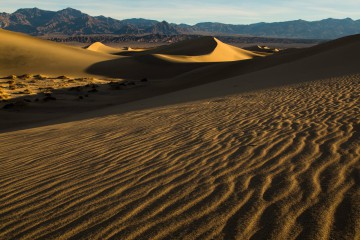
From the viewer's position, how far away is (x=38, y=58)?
3803 cm

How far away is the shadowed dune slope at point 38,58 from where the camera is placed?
33750 millimetres

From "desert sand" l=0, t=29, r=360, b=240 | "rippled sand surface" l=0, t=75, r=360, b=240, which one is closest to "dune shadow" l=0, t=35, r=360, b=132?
"desert sand" l=0, t=29, r=360, b=240

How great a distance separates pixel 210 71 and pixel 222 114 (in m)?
20.9

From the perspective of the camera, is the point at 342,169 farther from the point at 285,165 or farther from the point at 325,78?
the point at 325,78

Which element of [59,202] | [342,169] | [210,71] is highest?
[342,169]

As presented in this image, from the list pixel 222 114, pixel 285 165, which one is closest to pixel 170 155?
pixel 285 165

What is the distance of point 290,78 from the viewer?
1606 centimetres

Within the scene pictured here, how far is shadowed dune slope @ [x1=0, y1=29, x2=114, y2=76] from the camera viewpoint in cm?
3375

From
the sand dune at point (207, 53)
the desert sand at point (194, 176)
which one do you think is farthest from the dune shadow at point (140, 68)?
the desert sand at point (194, 176)

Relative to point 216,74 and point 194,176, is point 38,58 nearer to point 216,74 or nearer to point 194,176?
point 216,74

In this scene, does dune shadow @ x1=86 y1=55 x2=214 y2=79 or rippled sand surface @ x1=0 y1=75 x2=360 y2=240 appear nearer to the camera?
rippled sand surface @ x1=0 y1=75 x2=360 y2=240

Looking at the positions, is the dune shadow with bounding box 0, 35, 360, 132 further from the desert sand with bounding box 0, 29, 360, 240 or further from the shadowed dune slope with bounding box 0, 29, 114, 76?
the desert sand with bounding box 0, 29, 360, 240

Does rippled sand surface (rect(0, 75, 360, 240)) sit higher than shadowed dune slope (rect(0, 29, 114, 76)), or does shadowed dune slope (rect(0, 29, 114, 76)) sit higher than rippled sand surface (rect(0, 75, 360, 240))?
rippled sand surface (rect(0, 75, 360, 240))

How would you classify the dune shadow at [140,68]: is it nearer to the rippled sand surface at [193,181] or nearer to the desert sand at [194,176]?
the desert sand at [194,176]
